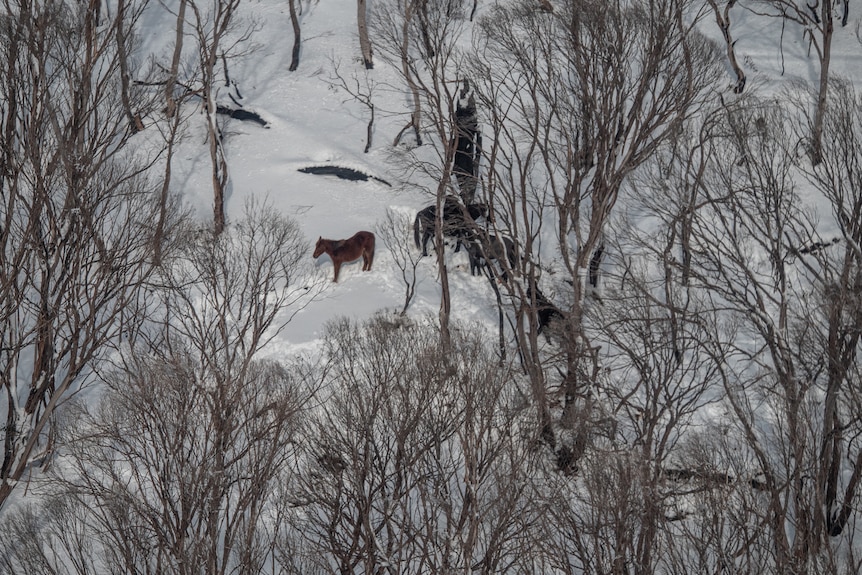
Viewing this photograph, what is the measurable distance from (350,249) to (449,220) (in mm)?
2107

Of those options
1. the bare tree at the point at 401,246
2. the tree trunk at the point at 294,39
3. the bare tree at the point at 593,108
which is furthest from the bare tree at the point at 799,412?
the tree trunk at the point at 294,39

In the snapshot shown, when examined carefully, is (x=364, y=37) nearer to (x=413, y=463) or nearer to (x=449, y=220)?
(x=449, y=220)

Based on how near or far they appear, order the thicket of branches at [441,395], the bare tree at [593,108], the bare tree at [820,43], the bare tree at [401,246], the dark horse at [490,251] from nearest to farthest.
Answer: the thicket of branches at [441,395], the bare tree at [593,108], the dark horse at [490,251], the bare tree at [401,246], the bare tree at [820,43]

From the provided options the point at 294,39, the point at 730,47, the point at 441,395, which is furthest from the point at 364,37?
the point at 441,395

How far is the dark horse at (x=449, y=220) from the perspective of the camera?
16.6m

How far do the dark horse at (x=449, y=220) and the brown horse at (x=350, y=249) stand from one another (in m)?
1.07

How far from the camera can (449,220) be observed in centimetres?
1709

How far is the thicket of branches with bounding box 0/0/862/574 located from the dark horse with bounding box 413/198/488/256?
0.94ft

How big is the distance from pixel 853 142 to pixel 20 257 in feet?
41.9

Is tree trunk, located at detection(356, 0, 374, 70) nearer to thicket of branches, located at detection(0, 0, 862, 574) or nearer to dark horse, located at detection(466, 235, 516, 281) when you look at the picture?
thicket of branches, located at detection(0, 0, 862, 574)

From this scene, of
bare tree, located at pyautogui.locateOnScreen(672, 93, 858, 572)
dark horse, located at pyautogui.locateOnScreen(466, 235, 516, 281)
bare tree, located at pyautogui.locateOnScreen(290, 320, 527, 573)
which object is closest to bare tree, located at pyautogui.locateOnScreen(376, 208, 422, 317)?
dark horse, located at pyautogui.locateOnScreen(466, 235, 516, 281)

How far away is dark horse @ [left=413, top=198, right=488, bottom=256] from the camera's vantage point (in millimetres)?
16625

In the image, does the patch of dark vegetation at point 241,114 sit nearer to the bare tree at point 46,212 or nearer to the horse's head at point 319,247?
the horse's head at point 319,247

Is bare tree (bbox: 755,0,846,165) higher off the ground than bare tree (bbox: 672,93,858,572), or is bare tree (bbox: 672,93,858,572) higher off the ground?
bare tree (bbox: 755,0,846,165)
